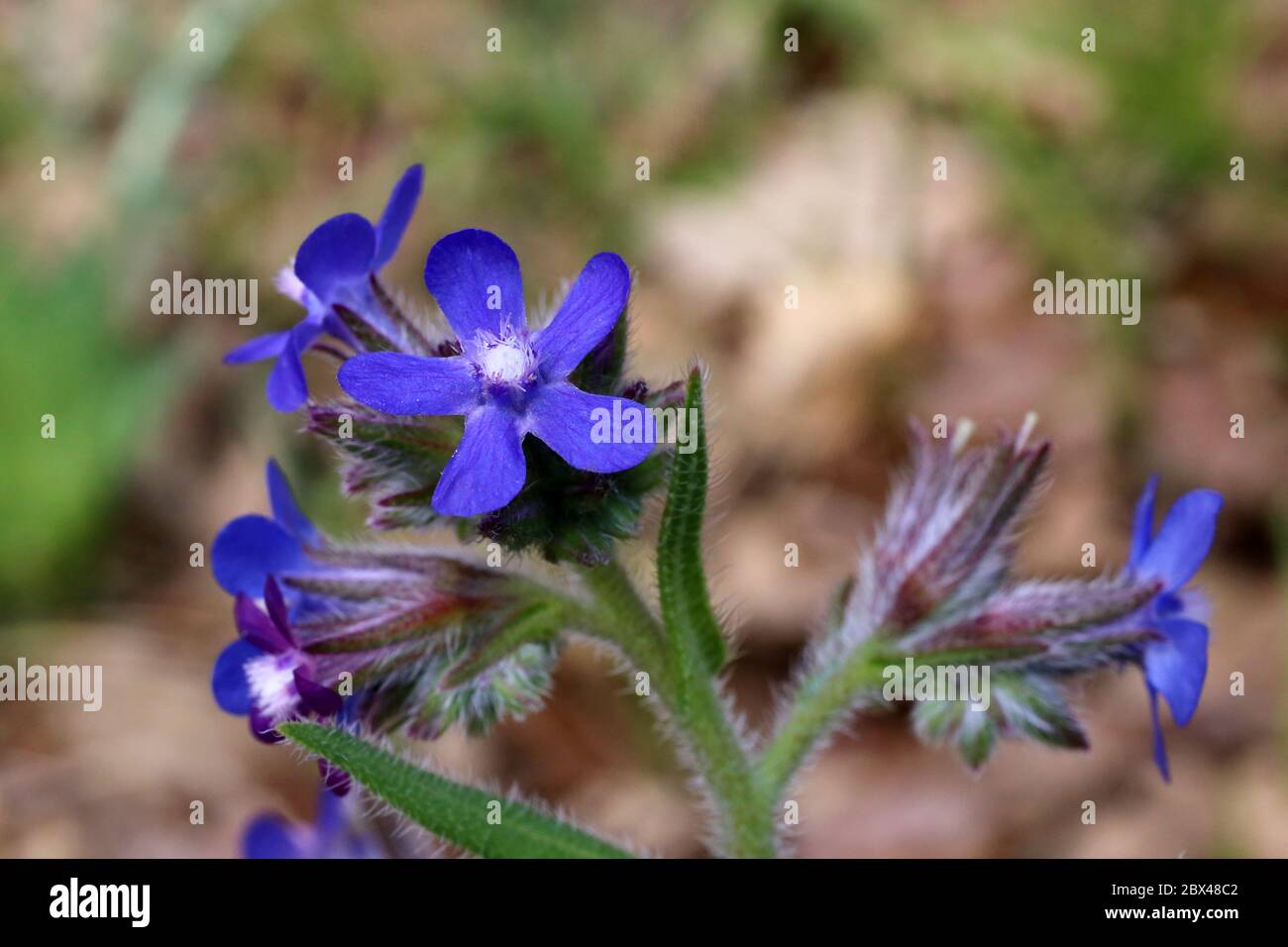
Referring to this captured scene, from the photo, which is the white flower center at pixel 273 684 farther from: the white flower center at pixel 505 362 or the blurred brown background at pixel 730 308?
the blurred brown background at pixel 730 308

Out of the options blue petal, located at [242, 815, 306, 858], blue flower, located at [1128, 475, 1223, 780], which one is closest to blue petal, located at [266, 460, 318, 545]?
blue petal, located at [242, 815, 306, 858]

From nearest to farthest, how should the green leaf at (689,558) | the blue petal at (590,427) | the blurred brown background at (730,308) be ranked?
1. the blue petal at (590,427)
2. the green leaf at (689,558)
3. the blurred brown background at (730,308)

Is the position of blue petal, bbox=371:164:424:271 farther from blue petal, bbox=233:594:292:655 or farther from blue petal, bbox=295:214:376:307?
blue petal, bbox=233:594:292:655

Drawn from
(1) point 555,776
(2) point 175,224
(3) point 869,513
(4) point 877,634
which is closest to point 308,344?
(4) point 877,634

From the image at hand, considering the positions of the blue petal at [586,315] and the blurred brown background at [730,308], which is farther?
the blurred brown background at [730,308]

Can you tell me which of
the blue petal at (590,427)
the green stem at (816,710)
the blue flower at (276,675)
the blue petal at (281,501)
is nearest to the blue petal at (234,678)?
the blue flower at (276,675)

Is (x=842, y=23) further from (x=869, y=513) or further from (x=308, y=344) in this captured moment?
(x=308, y=344)
